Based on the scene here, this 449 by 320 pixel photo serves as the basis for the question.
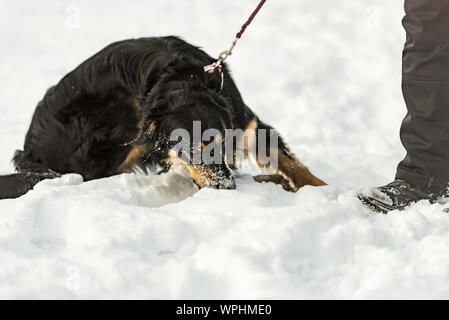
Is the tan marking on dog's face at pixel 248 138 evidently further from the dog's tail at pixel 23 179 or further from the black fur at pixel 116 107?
the dog's tail at pixel 23 179

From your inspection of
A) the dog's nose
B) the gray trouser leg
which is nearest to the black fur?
the dog's nose

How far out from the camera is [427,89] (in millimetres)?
2725

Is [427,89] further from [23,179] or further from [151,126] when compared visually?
[23,179]

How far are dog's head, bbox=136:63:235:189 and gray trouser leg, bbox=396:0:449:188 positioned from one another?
95cm

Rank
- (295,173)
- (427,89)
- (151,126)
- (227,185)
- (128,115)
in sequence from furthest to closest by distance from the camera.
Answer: (295,173) < (128,115) < (151,126) < (227,185) < (427,89)

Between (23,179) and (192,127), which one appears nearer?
(192,127)

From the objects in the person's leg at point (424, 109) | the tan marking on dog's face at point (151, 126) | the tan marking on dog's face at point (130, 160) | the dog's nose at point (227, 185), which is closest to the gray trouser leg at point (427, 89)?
the person's leg at point (424, 109)

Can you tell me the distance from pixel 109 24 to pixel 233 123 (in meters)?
5.40

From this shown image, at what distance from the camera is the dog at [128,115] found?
3066 millimetres

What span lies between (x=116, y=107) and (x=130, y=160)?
0.33 meters

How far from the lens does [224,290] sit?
5.96 feet

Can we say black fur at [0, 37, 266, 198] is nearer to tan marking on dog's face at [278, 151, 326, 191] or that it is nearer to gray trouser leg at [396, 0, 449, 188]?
tan marking on dog's face at [278, 151, 326, 191]

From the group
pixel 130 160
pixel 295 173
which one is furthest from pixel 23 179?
pixel 295 173
